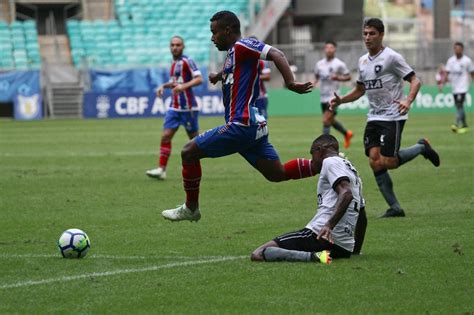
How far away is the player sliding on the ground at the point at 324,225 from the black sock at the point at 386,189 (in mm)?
3542

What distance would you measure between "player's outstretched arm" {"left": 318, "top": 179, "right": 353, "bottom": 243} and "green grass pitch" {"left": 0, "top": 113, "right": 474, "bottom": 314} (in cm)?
31

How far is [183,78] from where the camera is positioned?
1894 cm

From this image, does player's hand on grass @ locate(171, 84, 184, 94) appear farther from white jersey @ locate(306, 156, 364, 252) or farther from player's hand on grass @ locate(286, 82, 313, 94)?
white jersey @ locate(306, 156, 364, 252)

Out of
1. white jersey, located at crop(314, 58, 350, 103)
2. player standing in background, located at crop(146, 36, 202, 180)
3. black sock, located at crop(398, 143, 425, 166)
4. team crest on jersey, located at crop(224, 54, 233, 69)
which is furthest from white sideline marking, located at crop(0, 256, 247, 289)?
white jersey, located at crop(314, 58, 350, 103)

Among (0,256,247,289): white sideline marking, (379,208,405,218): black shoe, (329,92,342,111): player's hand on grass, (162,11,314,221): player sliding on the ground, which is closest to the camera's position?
(0,256,247,289): white sideline marking

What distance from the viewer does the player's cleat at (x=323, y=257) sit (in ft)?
29.9

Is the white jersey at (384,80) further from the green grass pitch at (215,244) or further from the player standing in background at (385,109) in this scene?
the green grass pitch at (215,244)

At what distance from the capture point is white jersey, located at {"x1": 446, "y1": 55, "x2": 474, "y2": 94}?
3189cm

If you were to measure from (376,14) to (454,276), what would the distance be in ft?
205

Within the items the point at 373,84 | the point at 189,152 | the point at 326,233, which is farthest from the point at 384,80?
the point at 326,233

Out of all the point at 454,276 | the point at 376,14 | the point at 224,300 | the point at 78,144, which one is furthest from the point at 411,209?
the point at 376,14

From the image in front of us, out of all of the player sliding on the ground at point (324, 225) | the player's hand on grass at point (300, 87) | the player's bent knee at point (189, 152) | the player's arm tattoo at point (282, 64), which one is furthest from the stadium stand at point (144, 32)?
the player sliding on the ground at point (324, 225)

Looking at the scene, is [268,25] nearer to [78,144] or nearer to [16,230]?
[78,144]

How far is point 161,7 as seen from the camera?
162ft
